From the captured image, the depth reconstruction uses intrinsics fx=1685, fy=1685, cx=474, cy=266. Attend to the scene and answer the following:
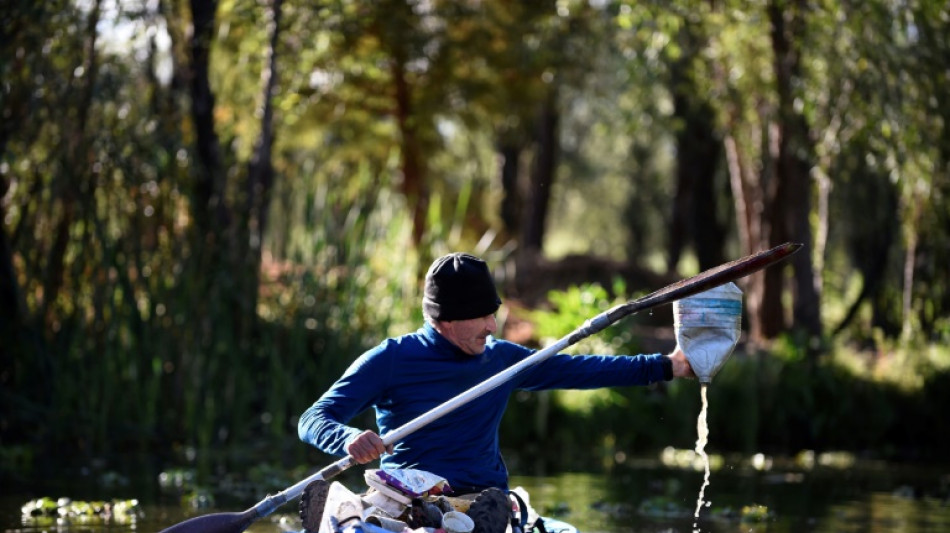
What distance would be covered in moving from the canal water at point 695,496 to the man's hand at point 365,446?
128 inches

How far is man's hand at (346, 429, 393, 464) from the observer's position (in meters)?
6.08

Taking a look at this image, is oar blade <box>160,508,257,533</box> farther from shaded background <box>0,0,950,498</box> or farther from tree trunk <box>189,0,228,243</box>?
tree trunk <box>189,0,228,243</box>

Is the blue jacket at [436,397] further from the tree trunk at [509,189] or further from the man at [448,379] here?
the tree trunk at [509,189]

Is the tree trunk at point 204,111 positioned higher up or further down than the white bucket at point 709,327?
higher up

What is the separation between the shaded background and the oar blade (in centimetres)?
574

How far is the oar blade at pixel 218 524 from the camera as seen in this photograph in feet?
22.7

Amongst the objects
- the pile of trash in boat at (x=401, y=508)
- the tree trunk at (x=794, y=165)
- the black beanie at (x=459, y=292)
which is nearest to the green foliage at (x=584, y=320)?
the tree trunk at (x=794, y=165)

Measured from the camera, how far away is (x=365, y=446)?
6.09m

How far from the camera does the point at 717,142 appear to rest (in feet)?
Answer: 86.4

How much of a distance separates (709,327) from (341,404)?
1.51 metres

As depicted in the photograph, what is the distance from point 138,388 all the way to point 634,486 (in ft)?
12.9

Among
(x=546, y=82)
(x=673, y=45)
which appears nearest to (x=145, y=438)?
(x=673, y=45)

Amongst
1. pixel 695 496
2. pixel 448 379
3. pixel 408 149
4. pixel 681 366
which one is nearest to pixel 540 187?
pixel 408 149

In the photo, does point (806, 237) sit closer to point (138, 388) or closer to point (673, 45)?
point (673, 45)
